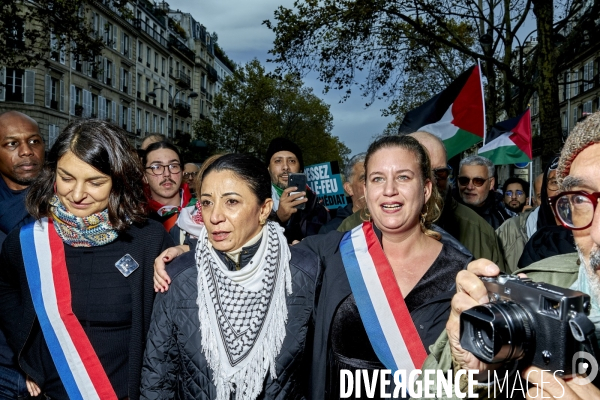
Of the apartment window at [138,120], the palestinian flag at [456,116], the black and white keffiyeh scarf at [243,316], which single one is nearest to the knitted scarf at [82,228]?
the black and white keffiyeh scarf at [243,316]

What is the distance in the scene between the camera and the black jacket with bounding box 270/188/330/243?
5023 millimetres

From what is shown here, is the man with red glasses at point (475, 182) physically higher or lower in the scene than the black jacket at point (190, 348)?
higher

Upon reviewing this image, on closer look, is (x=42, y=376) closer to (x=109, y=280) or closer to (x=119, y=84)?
(x=109, y=280)

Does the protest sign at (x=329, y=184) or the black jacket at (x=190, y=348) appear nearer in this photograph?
the black jacket at (x=190, y=348)

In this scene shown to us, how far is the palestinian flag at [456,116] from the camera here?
22.0 ft

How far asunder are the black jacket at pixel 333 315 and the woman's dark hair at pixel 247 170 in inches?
21.0

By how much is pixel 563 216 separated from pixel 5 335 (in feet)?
8.96

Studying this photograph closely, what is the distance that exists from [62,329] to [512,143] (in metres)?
8.82

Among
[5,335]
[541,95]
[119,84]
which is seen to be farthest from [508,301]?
[119,84]

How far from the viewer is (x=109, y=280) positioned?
2.66 meters

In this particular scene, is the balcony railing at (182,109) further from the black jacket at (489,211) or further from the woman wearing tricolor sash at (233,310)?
the woman wearing tricolor sash at (233,310)

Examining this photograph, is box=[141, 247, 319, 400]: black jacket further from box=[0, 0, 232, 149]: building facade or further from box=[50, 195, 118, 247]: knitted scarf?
box=[0, 0, 232, 149]: building facade

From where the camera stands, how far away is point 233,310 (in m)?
2.53

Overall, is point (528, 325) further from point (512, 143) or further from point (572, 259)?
point (512, 143)
